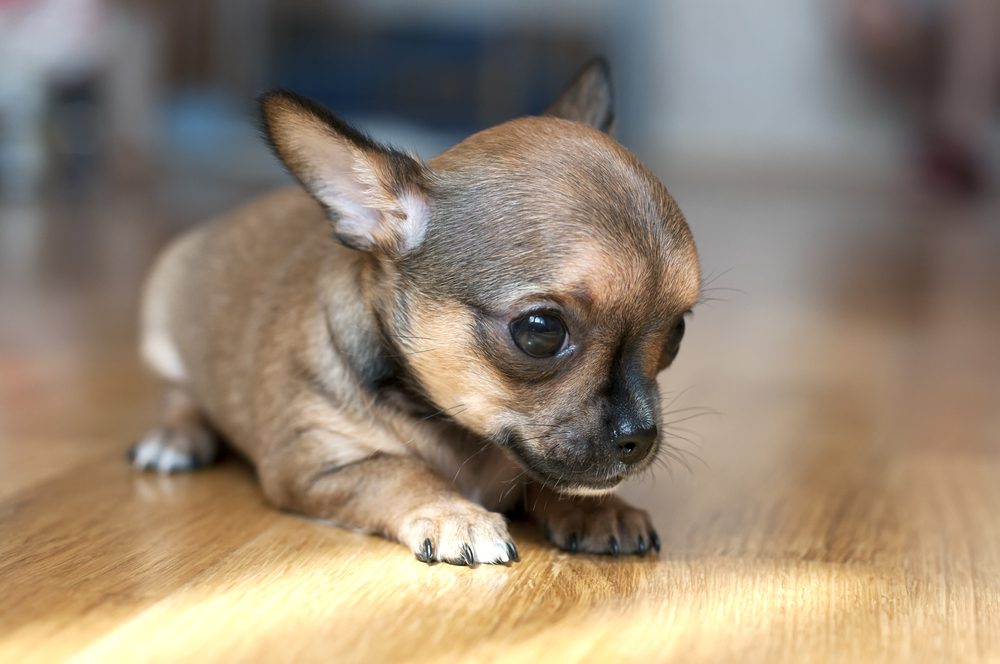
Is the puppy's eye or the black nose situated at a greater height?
the puppy's eye

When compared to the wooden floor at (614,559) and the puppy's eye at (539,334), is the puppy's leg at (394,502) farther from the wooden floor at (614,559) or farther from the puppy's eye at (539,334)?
the puppy's eye at (539,334)

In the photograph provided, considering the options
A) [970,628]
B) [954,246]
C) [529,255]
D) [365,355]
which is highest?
[529,255]

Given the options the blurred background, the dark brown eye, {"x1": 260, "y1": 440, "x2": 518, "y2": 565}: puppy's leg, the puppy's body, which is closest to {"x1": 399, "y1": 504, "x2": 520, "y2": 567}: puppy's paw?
{"x1": 260, "y1": 440, "x2": 518, "y2": 565}: puppy's leg

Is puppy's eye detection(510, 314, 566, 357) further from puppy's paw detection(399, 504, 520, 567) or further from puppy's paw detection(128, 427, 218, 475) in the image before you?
puppy's paw detection(128, 427, 218, 475)

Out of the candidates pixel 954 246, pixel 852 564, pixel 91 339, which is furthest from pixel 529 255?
pixel 954 246

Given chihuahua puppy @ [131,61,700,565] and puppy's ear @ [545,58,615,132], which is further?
puppy's ear @ [545,58,615,132]

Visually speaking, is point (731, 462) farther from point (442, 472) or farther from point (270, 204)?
point (270, 204)

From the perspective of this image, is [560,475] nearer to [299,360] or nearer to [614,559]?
[614,559]
